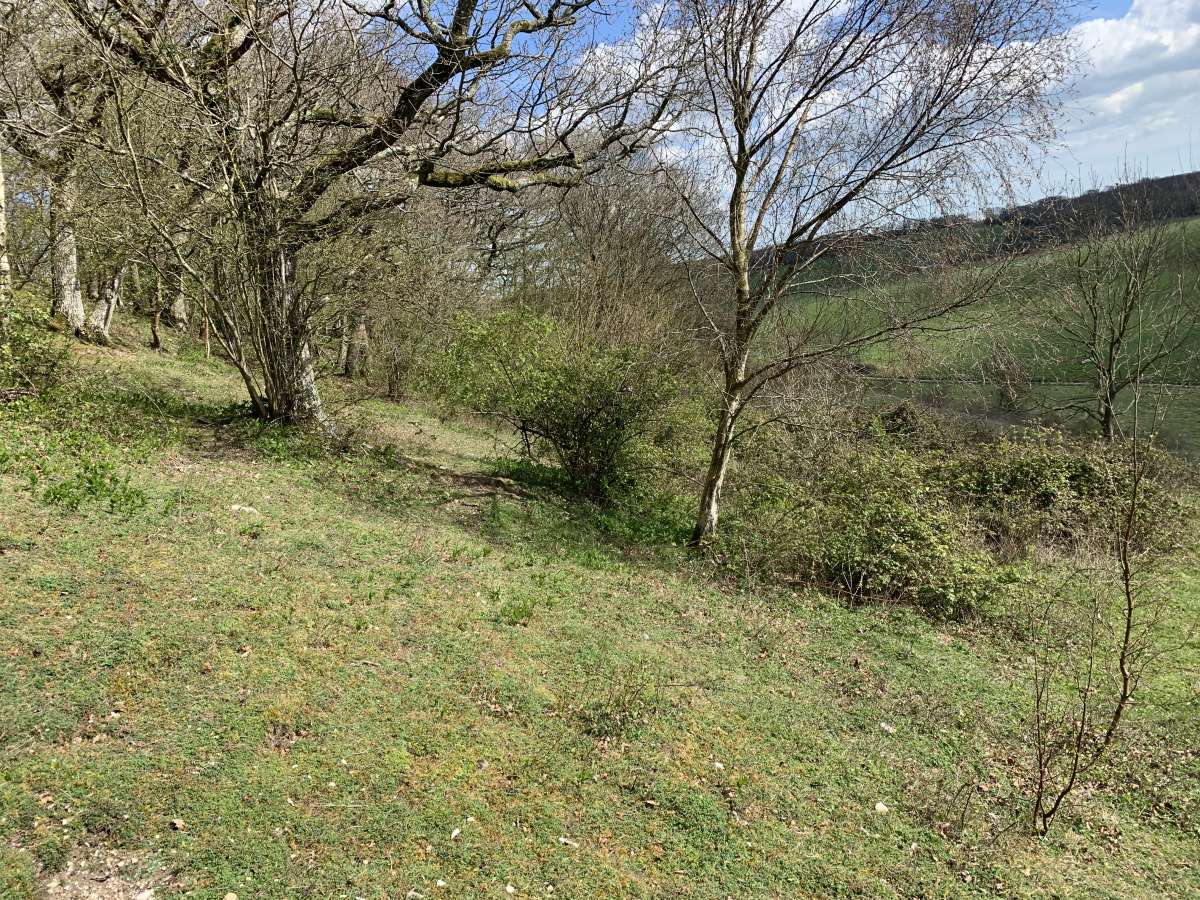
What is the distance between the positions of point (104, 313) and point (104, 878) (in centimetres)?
1350

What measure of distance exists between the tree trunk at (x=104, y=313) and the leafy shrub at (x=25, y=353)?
5288mm

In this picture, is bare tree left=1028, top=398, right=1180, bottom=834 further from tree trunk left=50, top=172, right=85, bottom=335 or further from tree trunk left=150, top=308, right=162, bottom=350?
tree trunk left=150, top=308, right=162, bottom=350

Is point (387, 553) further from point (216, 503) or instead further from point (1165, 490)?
point (1165, 490)

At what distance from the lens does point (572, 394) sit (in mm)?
10398

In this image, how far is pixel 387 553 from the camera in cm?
685

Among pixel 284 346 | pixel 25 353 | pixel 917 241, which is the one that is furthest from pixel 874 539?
pixel 25 353

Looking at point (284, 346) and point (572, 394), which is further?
point (572, 394)

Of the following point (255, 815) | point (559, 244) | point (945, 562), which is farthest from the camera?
point (559, 244)

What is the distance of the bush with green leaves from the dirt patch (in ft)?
26.0

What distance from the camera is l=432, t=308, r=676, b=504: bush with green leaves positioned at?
1040cm

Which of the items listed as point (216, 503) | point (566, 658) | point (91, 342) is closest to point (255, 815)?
point (566, 658)

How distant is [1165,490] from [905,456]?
6575 mm

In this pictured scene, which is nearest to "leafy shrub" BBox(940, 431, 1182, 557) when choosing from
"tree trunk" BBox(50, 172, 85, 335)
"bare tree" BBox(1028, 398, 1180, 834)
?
"bare tree" BBox(1028, 398, 1180, 834)

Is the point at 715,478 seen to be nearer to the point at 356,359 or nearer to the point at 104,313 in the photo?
the point at 104,313
